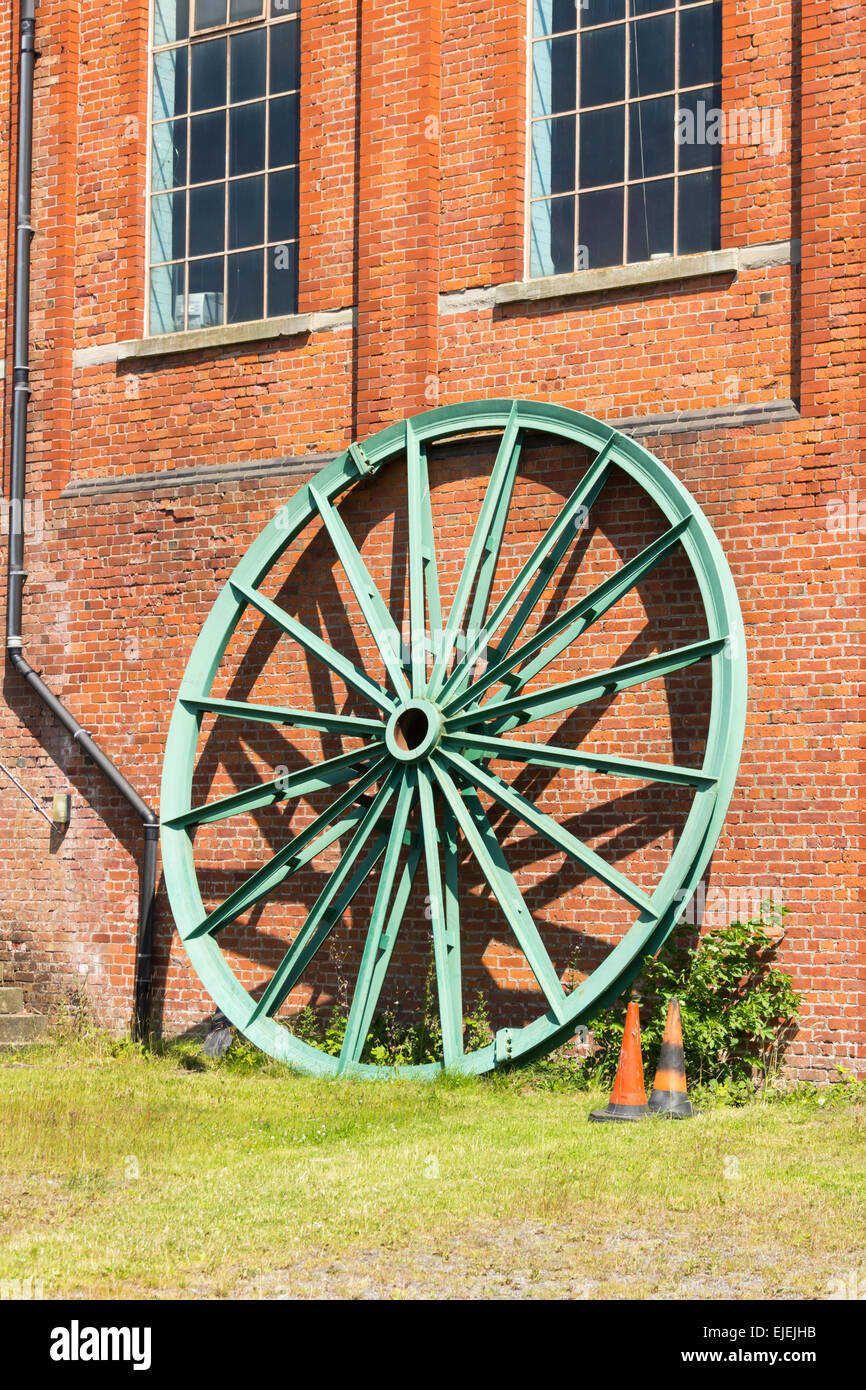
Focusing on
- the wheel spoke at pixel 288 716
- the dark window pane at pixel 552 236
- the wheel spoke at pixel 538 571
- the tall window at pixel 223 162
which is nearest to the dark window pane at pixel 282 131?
the tall window at pixel 223 162

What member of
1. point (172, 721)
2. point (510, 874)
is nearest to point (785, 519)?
point (510, 874)

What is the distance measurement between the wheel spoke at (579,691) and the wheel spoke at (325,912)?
756 mm

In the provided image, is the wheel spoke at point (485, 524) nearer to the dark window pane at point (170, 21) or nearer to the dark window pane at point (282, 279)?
the dark window pane at point (282, 279)

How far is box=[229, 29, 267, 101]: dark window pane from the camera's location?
12.3m

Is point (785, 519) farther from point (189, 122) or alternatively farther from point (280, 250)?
point (189, 122)

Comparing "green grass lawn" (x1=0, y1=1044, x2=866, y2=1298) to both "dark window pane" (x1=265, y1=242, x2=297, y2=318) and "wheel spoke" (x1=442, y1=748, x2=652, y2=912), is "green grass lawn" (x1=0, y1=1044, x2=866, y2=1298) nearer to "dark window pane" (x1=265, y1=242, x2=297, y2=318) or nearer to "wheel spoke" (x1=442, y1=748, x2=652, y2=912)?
"wheel spoke" (x1=442, y1=748, x2=652, y2=912)

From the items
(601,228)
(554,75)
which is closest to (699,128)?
→ (601,228)

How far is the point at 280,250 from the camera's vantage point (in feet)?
39.6

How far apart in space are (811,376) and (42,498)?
6.25 meters

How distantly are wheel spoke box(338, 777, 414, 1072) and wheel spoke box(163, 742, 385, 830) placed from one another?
43 centimetres

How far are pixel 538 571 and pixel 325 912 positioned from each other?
2558 mm

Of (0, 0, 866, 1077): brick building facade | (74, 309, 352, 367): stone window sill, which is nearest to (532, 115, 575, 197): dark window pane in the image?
(0, 0, 866, 1077): brick building facade

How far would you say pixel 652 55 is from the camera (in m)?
10.4

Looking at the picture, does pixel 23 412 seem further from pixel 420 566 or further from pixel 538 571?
pixel 538 571
